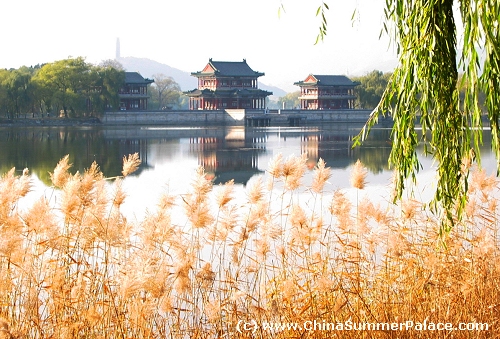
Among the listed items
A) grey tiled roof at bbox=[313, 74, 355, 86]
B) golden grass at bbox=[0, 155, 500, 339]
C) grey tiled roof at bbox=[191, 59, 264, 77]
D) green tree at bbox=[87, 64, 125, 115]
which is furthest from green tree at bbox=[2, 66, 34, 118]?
golden grass at bbox=[0, 155, 500, 339]

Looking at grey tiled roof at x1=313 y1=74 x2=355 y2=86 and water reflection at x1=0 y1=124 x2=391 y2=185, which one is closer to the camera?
water reflection at x1=0 y1=124 x2=391 y2=185

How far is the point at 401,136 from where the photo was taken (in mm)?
4086

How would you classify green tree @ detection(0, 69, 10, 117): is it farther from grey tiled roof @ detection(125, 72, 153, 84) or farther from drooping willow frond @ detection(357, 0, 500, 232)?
drooping willow frond @ detection(357, 0, 500, 232)

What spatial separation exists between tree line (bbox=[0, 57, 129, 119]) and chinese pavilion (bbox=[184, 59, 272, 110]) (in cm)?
866

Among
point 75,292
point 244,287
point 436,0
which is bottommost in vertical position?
point 244,287

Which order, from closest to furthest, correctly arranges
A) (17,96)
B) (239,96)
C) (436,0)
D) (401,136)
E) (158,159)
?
(436,0), (401,136), (158,159), (17,96), (239,96)

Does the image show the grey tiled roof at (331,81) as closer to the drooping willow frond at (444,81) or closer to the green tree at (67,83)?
the green tree at (67,83)

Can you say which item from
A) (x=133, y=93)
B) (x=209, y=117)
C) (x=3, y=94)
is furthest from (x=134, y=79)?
(x=3, y=94)

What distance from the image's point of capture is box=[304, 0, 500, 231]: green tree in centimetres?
365

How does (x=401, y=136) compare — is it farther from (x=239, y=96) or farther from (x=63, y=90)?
(x=239, y=96)

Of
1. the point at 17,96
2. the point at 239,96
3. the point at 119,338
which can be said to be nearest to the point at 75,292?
the point at 119,338

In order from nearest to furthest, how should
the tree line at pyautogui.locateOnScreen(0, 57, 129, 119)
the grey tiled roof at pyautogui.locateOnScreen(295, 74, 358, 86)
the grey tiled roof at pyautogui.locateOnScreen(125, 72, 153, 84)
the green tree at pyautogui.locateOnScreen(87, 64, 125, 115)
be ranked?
the tree line at pyautogui.locateOnScreen(0, 57, 129, 119) → the green tree at pyautogui.locateOnScreen(87, 64, 125, 115) → the grey tiled roof at pyautogui.locateOnScreen(125, 72, 153, 84) → the grey tiled roof at pyautogui.locateOnScreen(295, 74, 358, 86)

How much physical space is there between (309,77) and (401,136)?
6334 cm

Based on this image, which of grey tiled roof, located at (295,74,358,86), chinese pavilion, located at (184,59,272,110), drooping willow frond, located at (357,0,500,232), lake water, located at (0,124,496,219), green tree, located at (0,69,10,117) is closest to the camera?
drooping willow frond, located at (357,0,500,232)
